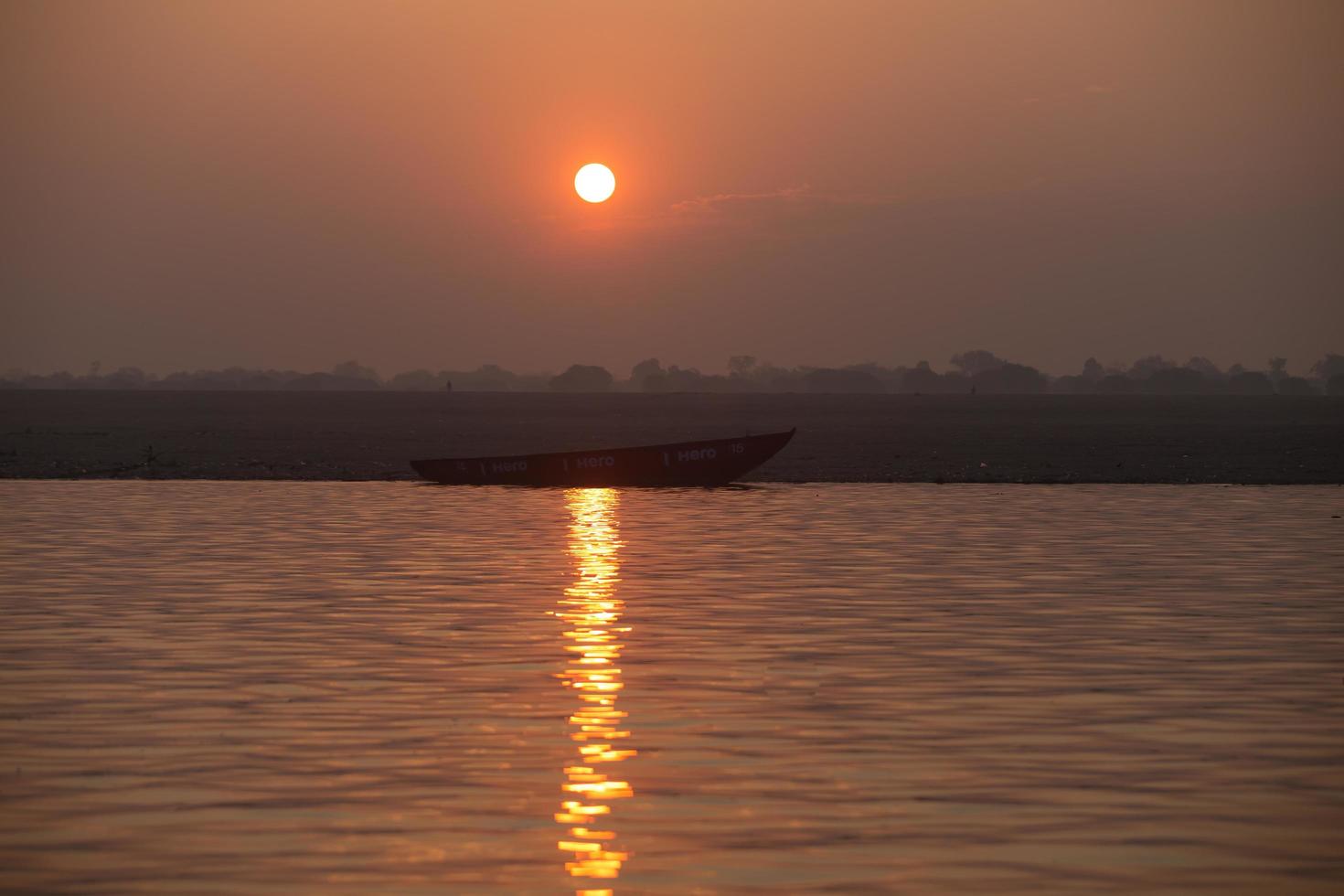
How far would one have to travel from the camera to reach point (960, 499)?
176 ft

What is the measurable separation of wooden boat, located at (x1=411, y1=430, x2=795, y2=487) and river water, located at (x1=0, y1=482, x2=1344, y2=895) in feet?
82.3

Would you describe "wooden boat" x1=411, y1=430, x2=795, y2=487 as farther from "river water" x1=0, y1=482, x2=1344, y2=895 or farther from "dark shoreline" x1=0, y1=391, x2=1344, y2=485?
"river water" x1=0, y1=482, x2=1344, y2=895

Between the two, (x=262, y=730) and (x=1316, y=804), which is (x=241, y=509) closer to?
(x=262, y=730)

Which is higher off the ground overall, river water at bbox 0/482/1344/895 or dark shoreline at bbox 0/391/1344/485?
dark shoreline at bbox 0/391/1344/485

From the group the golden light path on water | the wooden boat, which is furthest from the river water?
the wooden boat

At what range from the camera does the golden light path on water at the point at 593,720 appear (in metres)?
11.5

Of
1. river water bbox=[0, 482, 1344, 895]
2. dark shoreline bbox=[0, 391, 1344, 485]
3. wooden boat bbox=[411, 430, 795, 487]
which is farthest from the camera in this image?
dark shoreline bbox=[0, 391, 1344, 485]

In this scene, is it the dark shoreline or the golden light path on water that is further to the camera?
the dark shoreline

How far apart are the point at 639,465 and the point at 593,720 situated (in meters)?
45.0

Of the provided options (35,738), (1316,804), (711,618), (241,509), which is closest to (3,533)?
(241,509)

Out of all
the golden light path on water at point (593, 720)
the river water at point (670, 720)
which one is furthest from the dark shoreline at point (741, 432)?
the golden light path on water at point (593, 720)

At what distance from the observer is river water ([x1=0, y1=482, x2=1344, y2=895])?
11266 millimetres

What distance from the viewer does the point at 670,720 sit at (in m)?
16.3

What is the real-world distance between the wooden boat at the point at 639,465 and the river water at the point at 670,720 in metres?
25.1
